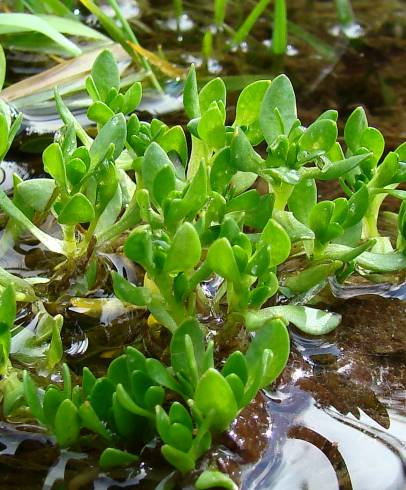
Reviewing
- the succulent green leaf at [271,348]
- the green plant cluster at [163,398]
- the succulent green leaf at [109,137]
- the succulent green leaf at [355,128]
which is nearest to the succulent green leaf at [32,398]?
the green plant cluster at [163,398]

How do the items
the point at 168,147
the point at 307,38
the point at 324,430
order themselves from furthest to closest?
1. the point at 307,38
2. the point at 168,147
3. the point at 324,430

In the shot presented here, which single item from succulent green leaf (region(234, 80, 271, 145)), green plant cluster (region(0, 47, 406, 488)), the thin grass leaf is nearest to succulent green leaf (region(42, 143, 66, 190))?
green plant cluster (region(0, 47, 406, 488))

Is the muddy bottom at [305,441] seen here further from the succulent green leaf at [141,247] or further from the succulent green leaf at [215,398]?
the succulent green leaf at [141,247]

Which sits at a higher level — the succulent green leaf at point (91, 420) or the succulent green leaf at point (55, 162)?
the succulent green leaf at point (55, 162)

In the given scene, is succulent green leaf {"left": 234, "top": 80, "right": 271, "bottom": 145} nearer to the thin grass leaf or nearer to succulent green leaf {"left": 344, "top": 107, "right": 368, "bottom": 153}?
succulent green leaf {"left": 344, "top": 107, "right": 368, "bottom": 153}

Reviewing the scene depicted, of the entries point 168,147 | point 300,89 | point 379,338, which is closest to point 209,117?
point 168,147

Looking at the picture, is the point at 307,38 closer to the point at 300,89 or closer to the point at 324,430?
the point at 300,89
